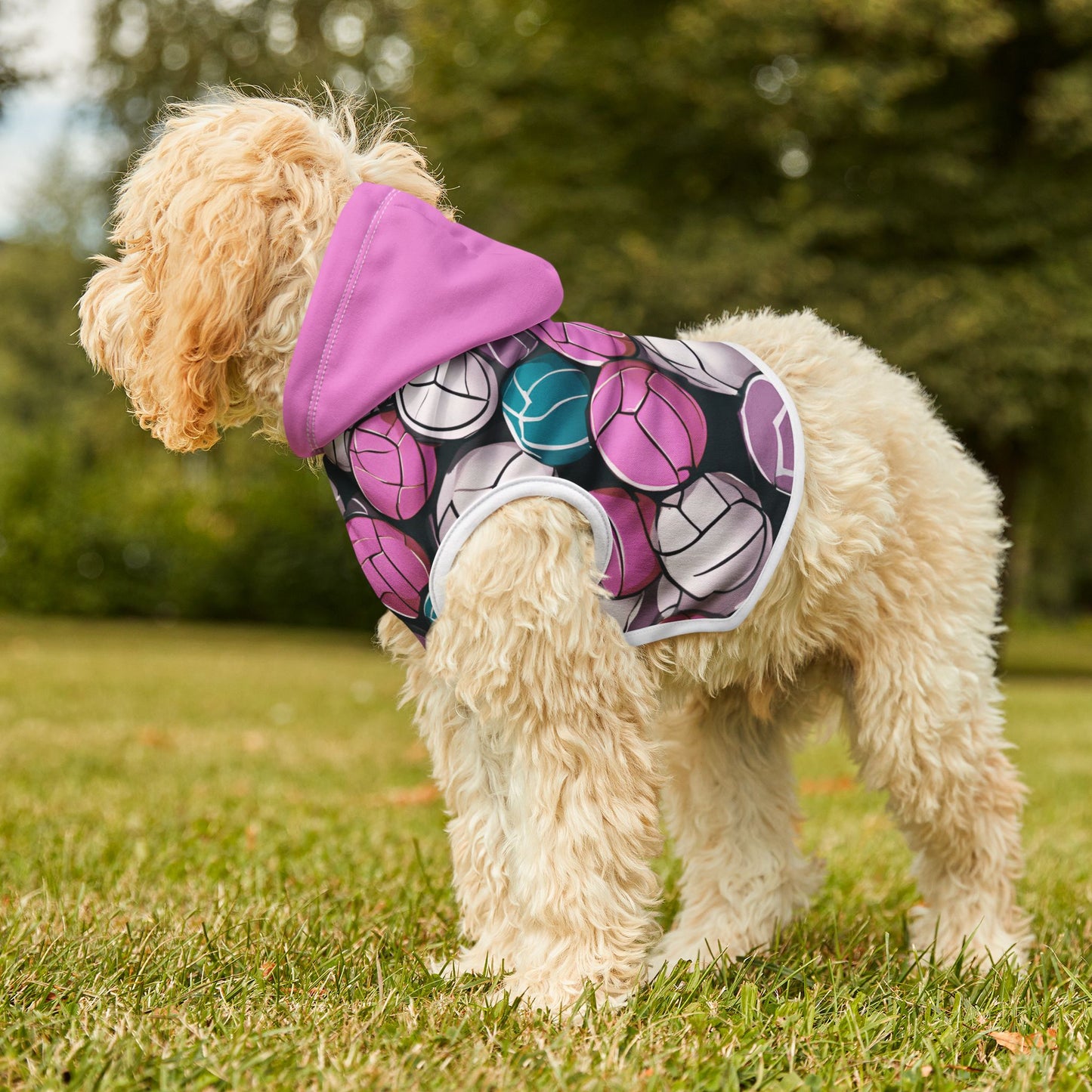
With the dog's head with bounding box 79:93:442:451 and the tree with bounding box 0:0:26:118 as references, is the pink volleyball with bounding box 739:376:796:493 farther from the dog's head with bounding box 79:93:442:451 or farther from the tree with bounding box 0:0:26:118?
the tree with bounding box 0:0:26:118

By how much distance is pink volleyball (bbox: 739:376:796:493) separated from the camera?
2631 millimetres

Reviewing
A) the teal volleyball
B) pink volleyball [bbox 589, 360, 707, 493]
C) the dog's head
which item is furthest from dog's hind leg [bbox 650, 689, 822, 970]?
the dog's head

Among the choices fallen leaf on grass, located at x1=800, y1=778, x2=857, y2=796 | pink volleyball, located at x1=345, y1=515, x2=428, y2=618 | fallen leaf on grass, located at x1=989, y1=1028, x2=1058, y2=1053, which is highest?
pink volleyball, located at x1=345, y1=515, x2=428, y2=618

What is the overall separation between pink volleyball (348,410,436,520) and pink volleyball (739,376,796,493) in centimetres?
74

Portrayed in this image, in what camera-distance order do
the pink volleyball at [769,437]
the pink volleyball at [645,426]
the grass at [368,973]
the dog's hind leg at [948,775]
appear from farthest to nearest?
the dog's hind leg at [948,775] → the pink volleyball at [769,437] → the pink volleyball at [645,426] → the grass at [368,973]

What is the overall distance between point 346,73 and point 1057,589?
26191mm

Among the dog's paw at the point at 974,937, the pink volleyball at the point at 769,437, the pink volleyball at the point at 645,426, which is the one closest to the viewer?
the pink volleyball at the point at 645,426

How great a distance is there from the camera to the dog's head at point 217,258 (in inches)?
98.1

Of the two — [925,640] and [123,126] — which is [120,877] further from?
[123,126]

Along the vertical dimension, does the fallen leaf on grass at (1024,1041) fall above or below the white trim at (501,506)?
below

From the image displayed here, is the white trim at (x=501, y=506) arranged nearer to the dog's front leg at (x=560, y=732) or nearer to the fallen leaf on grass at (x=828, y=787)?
the dog's front leg at (x=560, y=732)

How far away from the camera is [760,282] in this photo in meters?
13.6

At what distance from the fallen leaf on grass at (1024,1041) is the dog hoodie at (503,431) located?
102cm

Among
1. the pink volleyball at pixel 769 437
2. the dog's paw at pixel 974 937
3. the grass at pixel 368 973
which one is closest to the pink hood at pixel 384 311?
the pink volleyball at pixel 769 437
